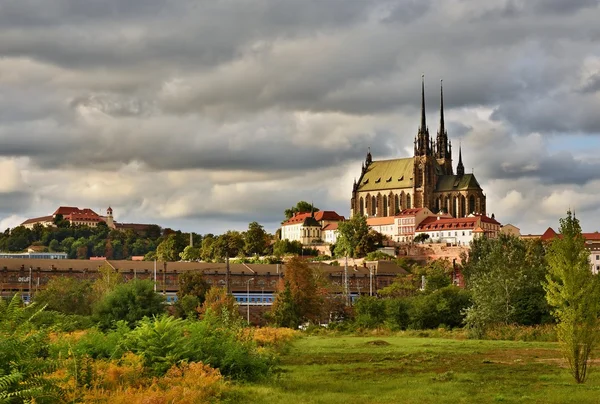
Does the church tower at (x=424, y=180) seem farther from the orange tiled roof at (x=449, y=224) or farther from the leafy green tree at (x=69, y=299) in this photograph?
the leafy green tree at (x=69, y=299)

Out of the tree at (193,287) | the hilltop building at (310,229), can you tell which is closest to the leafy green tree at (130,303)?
the tree at (193,287)

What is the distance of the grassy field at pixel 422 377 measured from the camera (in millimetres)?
25884

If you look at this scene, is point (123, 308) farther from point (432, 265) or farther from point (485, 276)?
point (432, 265)

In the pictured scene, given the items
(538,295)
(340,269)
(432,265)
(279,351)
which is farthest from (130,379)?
(432,265)

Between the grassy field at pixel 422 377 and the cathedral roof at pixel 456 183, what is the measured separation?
145 metres

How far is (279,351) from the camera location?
42.8 m

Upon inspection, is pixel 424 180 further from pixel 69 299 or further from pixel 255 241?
pixel 69 299

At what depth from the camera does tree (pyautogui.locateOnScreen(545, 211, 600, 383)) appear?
93.6 feet

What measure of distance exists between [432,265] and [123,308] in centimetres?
10482

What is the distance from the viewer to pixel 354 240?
531ft

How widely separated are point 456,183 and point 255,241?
4624 cm

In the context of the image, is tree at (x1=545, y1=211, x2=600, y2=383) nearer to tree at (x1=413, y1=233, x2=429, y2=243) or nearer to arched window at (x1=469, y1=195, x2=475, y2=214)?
tree at (x1=413, y1=233, x2=429, y2=243)

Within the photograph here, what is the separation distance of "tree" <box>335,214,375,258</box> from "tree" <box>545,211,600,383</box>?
429 feet

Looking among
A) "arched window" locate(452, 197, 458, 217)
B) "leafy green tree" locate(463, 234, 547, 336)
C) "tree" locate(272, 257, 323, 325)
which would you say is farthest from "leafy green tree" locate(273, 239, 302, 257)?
"leafy green tree" locate(463, 234, 547, 336)
